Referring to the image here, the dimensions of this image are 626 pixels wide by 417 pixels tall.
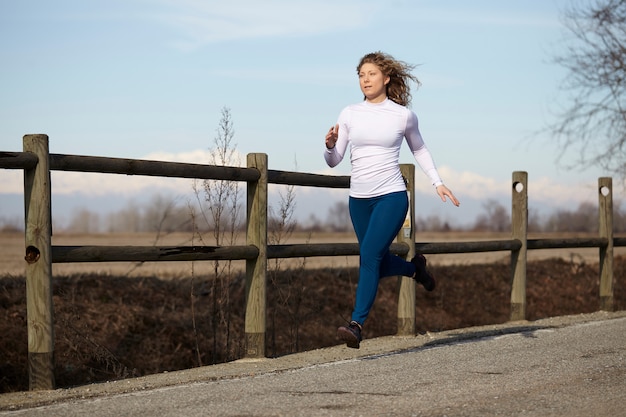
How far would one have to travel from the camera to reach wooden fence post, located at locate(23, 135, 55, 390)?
584 centimetres

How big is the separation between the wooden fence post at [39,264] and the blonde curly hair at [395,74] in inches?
88.4

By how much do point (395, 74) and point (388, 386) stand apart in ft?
7.34

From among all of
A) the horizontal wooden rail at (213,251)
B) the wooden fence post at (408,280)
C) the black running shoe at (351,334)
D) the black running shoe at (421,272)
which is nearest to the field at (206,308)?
the horizontal wooden rail at (213,251)

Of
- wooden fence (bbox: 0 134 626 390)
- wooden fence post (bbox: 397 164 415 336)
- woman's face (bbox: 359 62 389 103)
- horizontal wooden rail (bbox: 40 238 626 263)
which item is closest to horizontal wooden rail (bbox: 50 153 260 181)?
wooden fence (bbox: 0 134 626 390)

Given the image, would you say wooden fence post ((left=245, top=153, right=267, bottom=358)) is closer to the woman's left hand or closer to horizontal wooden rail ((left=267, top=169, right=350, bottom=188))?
horizontal wooden rail ((left=267, top=169, right=350, bottom=188))

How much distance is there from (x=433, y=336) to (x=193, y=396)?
12.5ft

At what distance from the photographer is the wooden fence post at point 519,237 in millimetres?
10242

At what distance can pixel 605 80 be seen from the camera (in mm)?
19266

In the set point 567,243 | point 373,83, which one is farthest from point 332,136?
point 567,243

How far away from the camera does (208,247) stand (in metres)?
6.83

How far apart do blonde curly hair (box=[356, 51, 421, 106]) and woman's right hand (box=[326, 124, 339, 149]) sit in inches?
20.2

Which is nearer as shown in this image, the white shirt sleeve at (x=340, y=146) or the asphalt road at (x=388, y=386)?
the asphalt road at (x=388, y=386)

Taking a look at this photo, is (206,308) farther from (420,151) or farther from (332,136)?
(332,136)

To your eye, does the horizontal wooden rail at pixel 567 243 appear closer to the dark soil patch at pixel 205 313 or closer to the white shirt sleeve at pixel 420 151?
the dark soil patch at pixel 205 313
